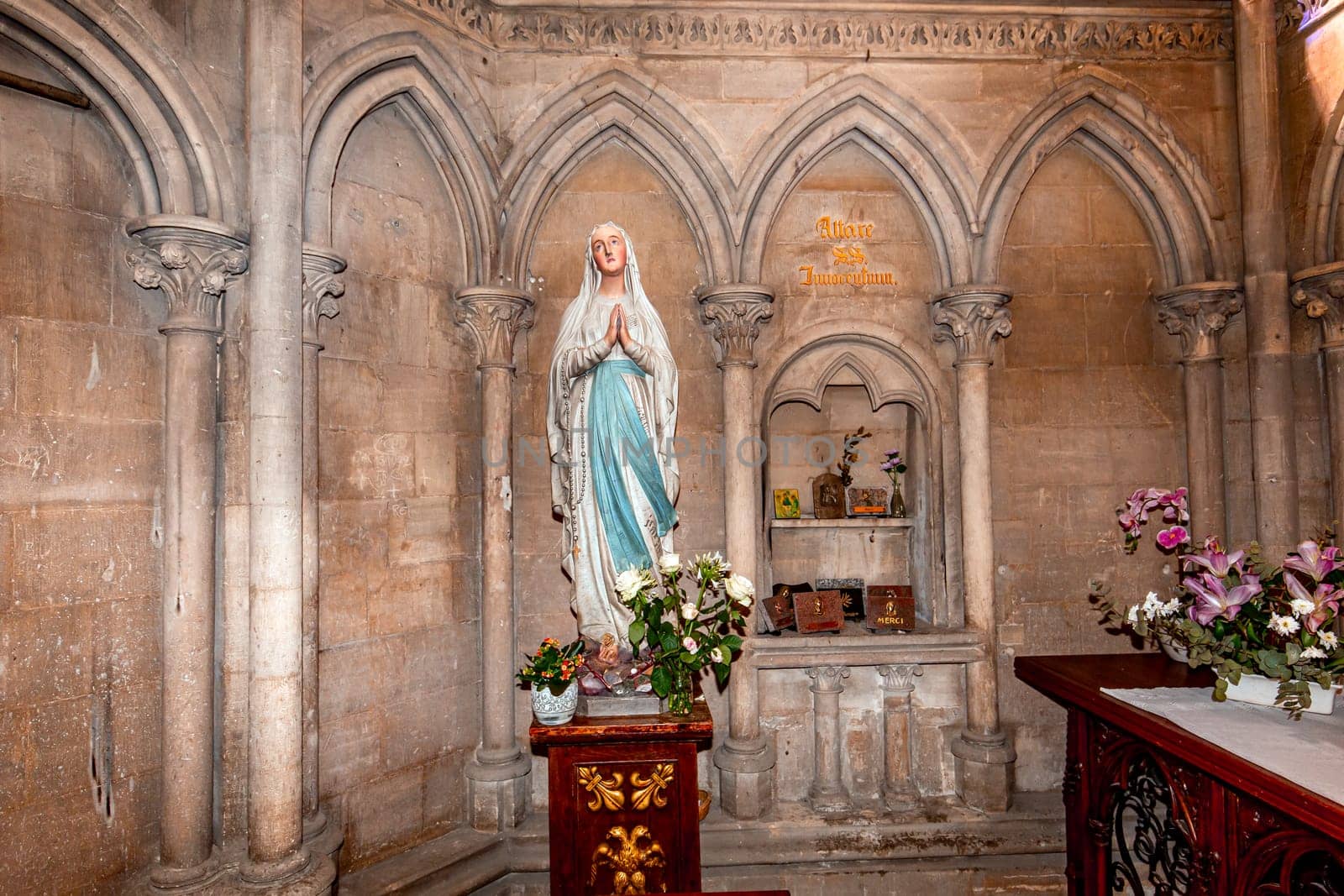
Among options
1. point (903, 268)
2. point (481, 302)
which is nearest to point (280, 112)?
point (481, 302)

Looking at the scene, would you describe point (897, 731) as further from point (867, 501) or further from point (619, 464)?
point (619, 464)

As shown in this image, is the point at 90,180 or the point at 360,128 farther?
the point at 360,128

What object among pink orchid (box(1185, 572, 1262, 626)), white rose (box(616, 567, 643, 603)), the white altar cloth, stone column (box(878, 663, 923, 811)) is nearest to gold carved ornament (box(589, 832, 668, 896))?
white rose (box(616, 567, 643, 603))

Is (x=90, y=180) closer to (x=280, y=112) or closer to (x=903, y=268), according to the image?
(x=280, y=112)

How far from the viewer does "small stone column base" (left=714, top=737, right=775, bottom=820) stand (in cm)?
503

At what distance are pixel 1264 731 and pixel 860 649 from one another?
7.99 ft

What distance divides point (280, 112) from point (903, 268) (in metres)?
3.91

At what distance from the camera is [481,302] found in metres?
4.95

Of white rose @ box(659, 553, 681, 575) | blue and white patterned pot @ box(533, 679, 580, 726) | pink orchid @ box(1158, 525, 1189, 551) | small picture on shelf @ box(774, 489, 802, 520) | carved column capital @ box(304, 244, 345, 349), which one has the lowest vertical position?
blue and white patterned pot @ box(533, 679, 580, 726)

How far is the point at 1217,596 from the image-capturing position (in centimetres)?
337

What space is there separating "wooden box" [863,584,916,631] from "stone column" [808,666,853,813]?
1.29ft

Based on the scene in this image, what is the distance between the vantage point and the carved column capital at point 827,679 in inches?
205

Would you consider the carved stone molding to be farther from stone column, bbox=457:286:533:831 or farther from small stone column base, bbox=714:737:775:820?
small stone column base, bbox=714:737:775:820

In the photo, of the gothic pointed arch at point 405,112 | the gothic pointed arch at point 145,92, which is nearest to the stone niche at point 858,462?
the gothic pointed arch at point 405,112
